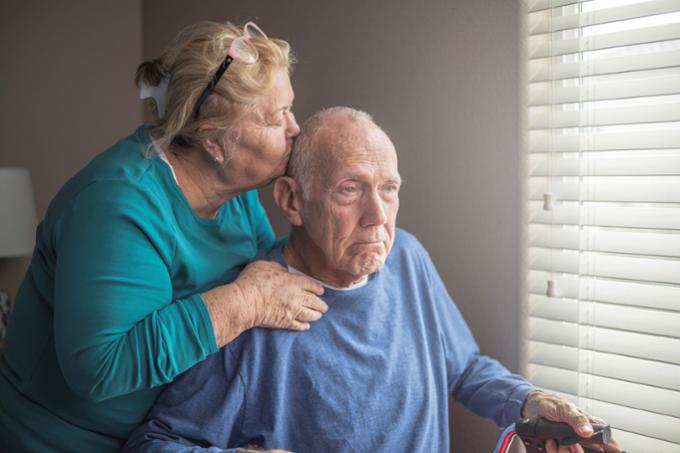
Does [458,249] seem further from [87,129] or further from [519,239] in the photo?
[87,129]

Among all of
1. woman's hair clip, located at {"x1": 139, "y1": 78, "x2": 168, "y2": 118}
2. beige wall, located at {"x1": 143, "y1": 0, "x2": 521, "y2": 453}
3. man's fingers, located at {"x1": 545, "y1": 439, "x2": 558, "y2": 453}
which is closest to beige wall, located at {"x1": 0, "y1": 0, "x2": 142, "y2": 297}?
beige wall, located at {"x1": 143, "y1": 0, "x2": 521, "y2": 453}

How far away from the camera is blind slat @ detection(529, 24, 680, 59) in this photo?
1.61 metres

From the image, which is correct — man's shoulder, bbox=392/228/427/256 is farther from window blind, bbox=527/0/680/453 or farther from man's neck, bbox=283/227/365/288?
window blind, bbox=527/0/680/453

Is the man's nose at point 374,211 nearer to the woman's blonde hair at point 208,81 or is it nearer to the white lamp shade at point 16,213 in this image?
the woman's blonde hair at point 208,81

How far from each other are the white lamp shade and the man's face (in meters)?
2.13

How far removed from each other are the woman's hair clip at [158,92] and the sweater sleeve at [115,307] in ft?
0.92

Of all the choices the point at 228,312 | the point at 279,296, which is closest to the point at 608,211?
the point at 279,296

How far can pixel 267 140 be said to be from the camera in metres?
1.61

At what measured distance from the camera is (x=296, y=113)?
8.07ft

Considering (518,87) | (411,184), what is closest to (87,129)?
(411,184)

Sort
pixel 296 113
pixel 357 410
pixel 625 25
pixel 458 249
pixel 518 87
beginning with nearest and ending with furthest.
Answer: pixel 357 410, pixel 625 25, pixel 518 87, pixel 458 249, pixel 296 113

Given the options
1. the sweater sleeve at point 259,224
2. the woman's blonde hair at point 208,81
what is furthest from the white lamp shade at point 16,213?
the woman's blonde hair at point 208,81

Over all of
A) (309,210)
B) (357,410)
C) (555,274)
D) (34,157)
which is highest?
(34,157)

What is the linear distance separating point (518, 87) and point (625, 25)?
30 cm
